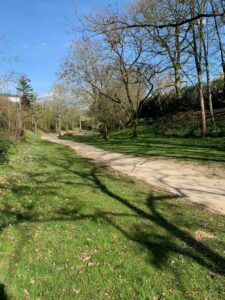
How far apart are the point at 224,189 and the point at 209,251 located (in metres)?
3.73

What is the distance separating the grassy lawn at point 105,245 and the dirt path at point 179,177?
2.07 feet

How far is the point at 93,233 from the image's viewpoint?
17.8 ft

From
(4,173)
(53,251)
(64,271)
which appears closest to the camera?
(64,271)

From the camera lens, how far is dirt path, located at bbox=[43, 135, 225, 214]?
25.7 ft

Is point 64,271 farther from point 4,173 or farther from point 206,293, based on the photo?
point 4,173

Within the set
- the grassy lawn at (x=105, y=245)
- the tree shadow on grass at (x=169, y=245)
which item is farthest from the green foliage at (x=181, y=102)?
the tree shadow on grass at (x=169, y=245)

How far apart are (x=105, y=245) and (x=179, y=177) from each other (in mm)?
5529

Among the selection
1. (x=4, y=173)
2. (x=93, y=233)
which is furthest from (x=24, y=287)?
(x=4, y=173)

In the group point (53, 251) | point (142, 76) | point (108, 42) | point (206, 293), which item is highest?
point (108, 42)

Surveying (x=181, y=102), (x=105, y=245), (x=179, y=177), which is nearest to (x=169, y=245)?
(x=105, y=245)

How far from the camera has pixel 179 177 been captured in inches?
393

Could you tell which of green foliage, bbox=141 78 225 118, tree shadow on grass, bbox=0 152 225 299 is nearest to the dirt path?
tree shadow on grass, bbox=0 152 225 299

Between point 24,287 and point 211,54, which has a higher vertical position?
point 211,54

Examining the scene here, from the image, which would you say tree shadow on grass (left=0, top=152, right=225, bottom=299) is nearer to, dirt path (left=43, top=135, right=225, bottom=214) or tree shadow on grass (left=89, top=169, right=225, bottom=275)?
tree shadow on grass (left=89, top=169, right=225, bottom=275)
